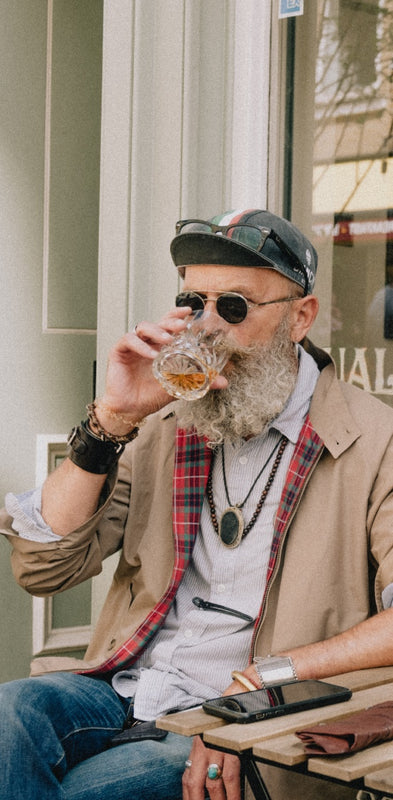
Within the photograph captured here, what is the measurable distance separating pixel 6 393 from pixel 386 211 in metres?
1.58

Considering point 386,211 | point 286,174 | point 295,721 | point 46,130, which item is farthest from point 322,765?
point 46,130

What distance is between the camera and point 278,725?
70.7 inches

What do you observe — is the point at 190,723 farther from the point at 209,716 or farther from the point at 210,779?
the point at 210,779

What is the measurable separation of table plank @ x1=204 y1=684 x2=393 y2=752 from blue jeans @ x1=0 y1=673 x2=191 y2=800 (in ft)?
1.32

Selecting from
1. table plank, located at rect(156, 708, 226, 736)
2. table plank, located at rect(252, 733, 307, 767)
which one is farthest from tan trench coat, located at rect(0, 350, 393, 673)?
table plank, located at rect(252, 733, 307, 767)

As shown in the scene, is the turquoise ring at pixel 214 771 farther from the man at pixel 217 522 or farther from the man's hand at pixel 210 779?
the man at pixel 217 522

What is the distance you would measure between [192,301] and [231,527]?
0.53 m

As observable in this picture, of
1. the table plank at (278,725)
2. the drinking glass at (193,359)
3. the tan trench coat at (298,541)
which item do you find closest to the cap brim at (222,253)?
the drinking glass at (193,359)

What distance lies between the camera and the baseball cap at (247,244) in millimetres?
2475

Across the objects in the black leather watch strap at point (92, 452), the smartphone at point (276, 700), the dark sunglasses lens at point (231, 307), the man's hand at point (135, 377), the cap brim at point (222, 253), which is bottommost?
the smartphone at point (276, 700)

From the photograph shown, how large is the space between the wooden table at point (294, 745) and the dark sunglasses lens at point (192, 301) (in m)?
0.94

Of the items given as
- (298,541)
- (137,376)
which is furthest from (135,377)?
(298,541)

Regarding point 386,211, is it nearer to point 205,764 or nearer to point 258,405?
point 258,405

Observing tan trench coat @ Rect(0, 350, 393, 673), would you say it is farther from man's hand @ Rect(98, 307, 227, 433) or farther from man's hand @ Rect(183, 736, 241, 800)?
man's hand @ Rect(183, 736, 241, 800)
